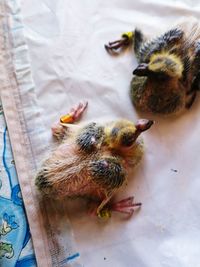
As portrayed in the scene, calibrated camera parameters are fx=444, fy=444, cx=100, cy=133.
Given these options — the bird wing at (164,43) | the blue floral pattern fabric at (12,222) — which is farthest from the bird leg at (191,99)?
the blue floral pattern fabric at (12,222)

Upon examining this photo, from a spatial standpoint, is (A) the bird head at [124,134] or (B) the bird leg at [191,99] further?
(B) the bird leg at [191,99]

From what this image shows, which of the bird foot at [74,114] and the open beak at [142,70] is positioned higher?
the open beak at [142,70]

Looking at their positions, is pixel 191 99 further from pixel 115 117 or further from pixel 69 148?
pixel 69 148

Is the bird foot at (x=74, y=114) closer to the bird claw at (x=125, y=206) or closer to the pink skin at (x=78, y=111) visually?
the pink skin at (x=78, y=111)

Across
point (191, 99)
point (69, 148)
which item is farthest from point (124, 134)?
point (191, 99)

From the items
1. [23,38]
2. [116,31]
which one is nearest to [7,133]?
[23,38]
